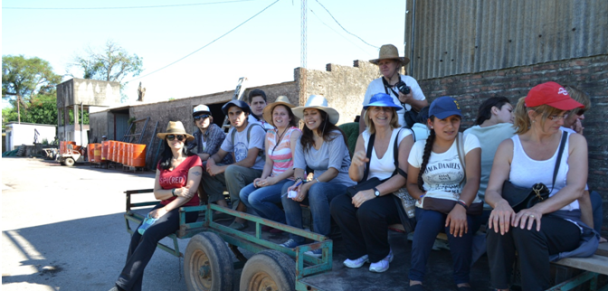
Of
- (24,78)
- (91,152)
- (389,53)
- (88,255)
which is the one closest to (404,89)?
(389,53)

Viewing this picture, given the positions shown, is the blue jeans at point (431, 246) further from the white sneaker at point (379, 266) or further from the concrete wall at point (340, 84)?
the concrete wall at point (340, 84)

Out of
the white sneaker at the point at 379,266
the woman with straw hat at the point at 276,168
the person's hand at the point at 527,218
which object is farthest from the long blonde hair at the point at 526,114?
the woman with straw hat at the point at 276,168

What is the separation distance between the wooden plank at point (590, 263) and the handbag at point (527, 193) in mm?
359

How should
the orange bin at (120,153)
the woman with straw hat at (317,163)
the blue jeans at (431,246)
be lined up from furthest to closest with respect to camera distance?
the orange bin at (120,153) → the woman with straw hat at (317,163) → the blue jeans at (431,246)

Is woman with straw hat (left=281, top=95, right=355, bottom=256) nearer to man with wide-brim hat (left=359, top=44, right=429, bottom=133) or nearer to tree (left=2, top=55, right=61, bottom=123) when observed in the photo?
man with wide-brim hat (left=359, top=44, right=429, bottom=133)

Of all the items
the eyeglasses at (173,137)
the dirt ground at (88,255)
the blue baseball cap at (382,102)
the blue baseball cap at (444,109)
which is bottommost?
the dirt ground at (88,255)

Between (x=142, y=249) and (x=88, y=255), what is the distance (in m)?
2.42

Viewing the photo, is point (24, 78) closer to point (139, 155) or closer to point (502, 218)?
point (139, 155)

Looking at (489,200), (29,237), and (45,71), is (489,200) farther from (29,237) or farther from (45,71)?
(45,71)

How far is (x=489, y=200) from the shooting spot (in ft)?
8.45

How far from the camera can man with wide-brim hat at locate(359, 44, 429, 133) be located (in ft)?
14.3

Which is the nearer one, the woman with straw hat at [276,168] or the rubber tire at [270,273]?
the rubber tire at [270,273]

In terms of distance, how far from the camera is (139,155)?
738 inches

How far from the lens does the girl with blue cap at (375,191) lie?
303 cm
